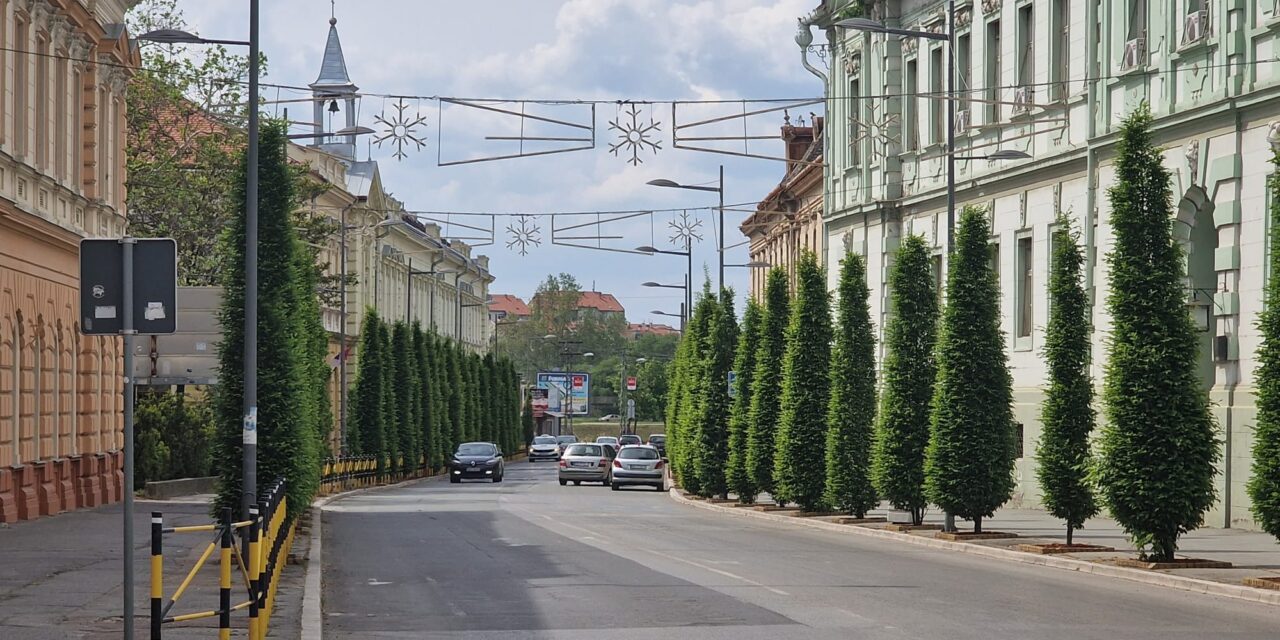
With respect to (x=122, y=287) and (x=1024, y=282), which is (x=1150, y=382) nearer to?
(x=122, y=287)

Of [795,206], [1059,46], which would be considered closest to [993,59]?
[1059,46]

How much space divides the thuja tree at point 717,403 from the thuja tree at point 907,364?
15970 mm

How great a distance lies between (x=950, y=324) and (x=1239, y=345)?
16.6 ft

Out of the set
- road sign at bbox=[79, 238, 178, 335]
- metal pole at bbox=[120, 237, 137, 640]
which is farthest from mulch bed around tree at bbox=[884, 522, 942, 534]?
metal pole at bbox=[120, 237, 137, 640]

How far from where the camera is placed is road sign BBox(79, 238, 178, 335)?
1196 centimetres

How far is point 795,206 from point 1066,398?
48083 millimetres

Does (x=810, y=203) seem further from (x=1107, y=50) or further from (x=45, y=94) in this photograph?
(x=45, y=94)

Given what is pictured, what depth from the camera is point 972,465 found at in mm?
30219

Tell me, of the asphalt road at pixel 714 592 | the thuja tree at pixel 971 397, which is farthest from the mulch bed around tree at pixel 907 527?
the thuja tree at pixel 971 397

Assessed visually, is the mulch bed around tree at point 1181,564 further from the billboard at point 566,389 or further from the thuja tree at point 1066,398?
the billboard at point 566,389

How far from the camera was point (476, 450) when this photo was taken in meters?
71.1

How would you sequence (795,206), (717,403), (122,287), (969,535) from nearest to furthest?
(122,287), (969,535), (717,403), (795,206)

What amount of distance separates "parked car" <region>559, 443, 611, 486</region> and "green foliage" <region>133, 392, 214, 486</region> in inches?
694

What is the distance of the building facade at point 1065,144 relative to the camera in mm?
31219
